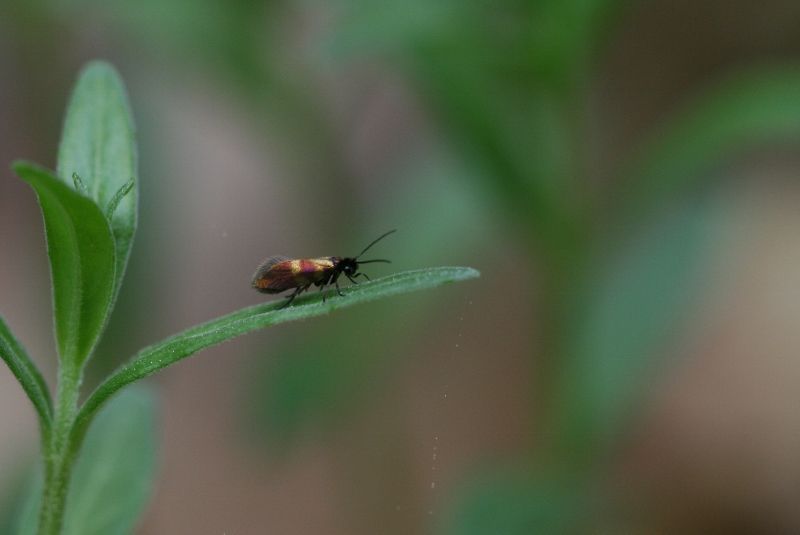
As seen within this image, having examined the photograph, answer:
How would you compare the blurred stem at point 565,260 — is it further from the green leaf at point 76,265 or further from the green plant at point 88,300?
the green leaf at point 76,265

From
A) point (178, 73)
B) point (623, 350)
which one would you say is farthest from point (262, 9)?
point (623, 350)

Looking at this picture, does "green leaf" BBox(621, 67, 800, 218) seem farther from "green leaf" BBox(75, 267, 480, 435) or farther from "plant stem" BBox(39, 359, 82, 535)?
"plant stem" BBox(39, 359, 82, 535)

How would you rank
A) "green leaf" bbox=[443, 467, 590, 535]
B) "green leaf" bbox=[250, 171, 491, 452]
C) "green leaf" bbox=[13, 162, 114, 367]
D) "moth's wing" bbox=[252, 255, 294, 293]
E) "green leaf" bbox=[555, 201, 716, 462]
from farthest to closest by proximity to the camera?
1. "green leaf" bbox=[250, 171, 491, 452]
2. "green leaf" bbox=[555, 201, 716, 462]
3. "green leaf" bbox=[443, 467, 590, 535]
4. "moth's wing" bbox=[252, 255, 294, 293]
5. "green leaf" bbox=[13, 162, 114, 367]

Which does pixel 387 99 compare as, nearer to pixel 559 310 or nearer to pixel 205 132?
pixel 205 132

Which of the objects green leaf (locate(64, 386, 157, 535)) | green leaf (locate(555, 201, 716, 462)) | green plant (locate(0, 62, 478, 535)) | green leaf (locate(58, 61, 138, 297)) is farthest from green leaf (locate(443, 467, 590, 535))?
green leaf (locate(58, 61, 138, 297))

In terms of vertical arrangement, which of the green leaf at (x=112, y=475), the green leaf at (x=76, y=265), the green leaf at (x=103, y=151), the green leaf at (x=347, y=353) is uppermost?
the green leaf at (x=103, y=151)

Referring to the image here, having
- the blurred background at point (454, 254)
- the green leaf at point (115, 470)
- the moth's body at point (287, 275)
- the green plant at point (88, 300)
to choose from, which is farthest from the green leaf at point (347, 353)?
the green plant at point (88, 300)

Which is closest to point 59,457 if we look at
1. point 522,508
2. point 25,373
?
point 25,373
